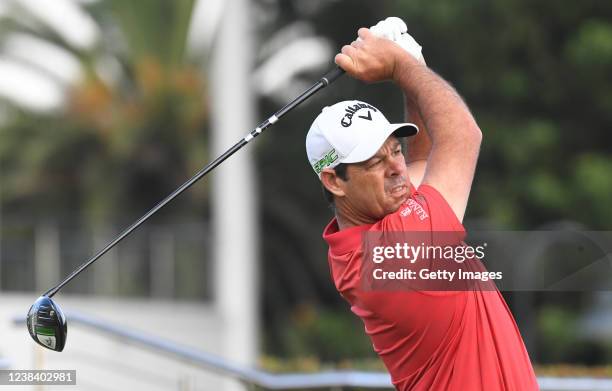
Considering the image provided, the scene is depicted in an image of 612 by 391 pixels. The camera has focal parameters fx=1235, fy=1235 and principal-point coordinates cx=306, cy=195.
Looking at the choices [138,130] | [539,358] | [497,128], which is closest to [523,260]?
[539,358]

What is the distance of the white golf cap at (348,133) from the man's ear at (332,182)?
0.02 meters

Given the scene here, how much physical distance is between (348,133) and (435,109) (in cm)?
25

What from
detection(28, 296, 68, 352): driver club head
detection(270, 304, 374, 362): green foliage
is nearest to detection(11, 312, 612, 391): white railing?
detection(28, 296, 68, 352): driver club head

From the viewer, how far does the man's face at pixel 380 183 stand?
340 centimetres

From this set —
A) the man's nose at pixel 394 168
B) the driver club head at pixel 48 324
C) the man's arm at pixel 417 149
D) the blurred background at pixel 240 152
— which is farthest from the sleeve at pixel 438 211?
the blurred background at pixel 240 152

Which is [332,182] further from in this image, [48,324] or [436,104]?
[48,324]

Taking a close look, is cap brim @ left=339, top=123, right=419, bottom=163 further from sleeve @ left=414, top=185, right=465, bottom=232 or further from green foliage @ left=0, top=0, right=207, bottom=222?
green foliage @ left=0, top=0, right=207, bottom=222

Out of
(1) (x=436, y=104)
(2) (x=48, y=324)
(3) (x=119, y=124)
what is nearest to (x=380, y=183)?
(1) (x=436, y=104)

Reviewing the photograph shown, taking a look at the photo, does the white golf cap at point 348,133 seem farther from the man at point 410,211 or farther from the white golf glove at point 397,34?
the white golf glove at point 397,34

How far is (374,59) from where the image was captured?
11.4ft

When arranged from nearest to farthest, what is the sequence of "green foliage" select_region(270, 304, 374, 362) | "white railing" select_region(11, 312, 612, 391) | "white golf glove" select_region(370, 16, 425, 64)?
"white golf glove" select_region(370, 16, 425, 64) < "white railing" select_region(11, 312, 612, 391) < "green foliage" select_region(270, 304, 374, 362)

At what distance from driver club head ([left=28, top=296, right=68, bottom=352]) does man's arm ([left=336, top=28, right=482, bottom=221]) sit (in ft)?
3.85

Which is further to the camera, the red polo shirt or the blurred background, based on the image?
the blurred background

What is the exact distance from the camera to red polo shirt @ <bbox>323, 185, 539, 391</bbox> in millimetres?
3287
